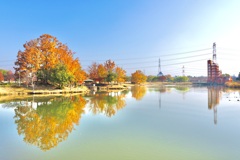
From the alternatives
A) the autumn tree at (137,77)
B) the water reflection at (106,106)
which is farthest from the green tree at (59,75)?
the autumn tree at (137,77)

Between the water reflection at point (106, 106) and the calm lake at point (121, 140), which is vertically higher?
the water reflection at point (106, 106)

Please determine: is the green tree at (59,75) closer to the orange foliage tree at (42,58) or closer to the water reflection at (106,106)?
the orange foliage tree at (42,58)

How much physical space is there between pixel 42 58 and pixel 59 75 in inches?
199

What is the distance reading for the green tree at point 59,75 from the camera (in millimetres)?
33984

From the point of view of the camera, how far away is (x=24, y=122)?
12.1 metres

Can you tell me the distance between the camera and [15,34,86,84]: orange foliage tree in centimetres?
3412

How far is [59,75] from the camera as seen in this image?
33.7 m

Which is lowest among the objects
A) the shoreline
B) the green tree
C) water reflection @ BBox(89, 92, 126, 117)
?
water reflection @ BBox(89, 92, 126, 117)

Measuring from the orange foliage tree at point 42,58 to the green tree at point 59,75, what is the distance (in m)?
0.94

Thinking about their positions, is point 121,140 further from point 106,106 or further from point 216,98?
point 216,98

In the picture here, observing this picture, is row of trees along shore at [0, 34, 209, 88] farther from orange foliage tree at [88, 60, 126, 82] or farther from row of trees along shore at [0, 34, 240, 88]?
orange foliage tree at [88, 60, 126, 82]

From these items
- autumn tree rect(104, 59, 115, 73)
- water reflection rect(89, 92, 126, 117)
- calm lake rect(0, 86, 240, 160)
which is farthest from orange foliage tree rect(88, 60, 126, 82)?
calm lake rect(0, 86, 240, 160)

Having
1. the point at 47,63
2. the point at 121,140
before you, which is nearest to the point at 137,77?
the point at 47,63

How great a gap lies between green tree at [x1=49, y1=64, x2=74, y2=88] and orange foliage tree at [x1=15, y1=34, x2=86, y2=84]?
3.08ft
